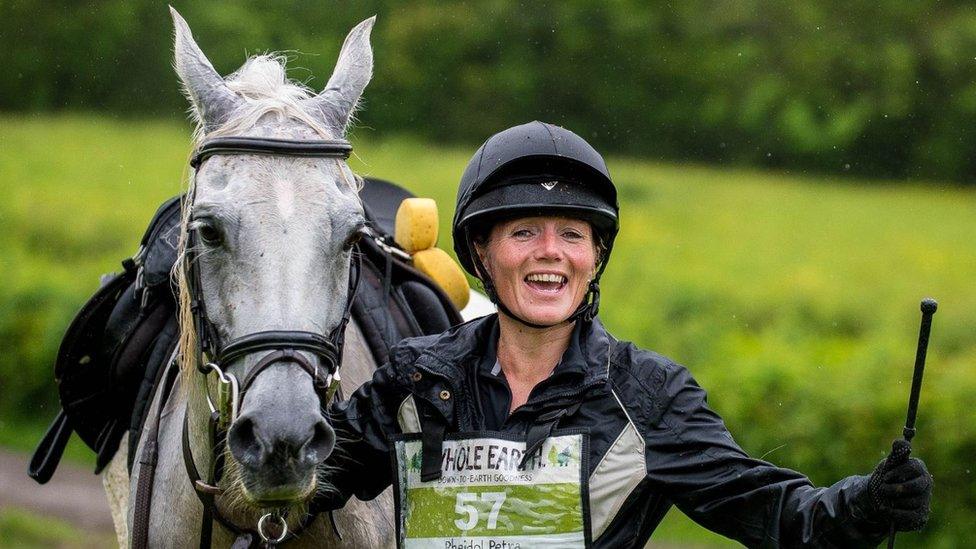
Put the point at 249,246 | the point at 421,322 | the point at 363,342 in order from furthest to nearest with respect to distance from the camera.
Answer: the point at 421,322 < the point at 363,342 < the point at 249,246

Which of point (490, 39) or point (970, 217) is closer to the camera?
point (970, 217)

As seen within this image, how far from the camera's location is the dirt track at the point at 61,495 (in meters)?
9.52

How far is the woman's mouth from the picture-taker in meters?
2.85

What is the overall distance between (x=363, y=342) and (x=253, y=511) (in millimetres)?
890

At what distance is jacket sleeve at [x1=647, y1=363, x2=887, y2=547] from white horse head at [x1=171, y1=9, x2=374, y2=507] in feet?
2.46

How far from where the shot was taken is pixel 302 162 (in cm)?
284

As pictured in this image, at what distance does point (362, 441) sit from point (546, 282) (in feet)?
2.02

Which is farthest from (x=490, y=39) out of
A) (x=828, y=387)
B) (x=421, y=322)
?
(x=421, y=322)

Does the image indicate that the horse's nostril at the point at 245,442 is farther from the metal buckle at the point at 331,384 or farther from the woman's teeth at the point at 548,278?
the woman's teeth at the point at 548,278

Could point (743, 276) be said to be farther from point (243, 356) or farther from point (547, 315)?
point (243, 356)

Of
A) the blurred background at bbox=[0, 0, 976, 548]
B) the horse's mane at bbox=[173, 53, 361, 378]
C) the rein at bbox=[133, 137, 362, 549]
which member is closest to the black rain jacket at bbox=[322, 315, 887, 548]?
the rein at bbox=[133, 137, 362, 549]

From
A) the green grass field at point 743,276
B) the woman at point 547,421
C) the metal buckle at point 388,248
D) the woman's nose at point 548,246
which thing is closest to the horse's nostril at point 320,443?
the woman at point 547,421

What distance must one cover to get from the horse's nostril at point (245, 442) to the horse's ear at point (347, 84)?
2.91 ft

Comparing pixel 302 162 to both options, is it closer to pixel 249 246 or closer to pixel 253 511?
pixel 249 246
